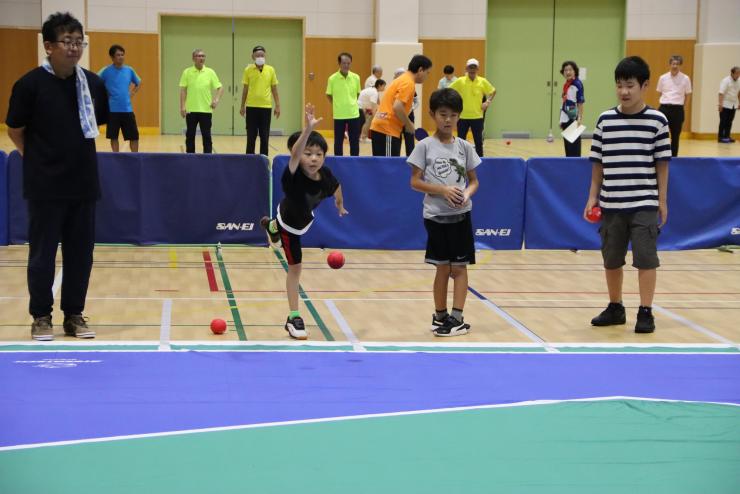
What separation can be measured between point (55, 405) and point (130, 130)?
11016mm

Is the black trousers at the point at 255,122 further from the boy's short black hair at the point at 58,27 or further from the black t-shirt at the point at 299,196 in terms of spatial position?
the boy's short black hair at the point at 58,27

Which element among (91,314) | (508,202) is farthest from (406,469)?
(508,202)

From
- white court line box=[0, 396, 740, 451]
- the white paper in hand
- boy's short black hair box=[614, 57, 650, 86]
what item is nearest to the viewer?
white court line box=[0, 396, 740, 451]

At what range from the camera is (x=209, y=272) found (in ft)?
35.2

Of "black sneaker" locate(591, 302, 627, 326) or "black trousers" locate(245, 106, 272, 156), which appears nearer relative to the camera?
Result: "black sneaker" locate(591, 302, 627, 326)

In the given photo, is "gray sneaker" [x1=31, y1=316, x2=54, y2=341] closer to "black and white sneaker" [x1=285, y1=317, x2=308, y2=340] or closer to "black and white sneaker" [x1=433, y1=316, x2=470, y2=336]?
"black and white sneaker" [x1=285, y1=317, x2=308, y2=340]

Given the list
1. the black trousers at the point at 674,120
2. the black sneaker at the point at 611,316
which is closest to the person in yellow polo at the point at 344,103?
the black trousers at the point at 674,120

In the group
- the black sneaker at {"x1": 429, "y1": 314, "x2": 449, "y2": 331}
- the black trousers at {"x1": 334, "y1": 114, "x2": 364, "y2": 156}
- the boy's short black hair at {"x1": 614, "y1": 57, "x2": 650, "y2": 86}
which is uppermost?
the boy's short black hair at {"x1": 614, "y1": 57, "x2": 650, "y2": 86}

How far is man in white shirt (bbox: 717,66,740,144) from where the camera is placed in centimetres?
2550

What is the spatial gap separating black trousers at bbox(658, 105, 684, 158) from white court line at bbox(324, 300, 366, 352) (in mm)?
11430

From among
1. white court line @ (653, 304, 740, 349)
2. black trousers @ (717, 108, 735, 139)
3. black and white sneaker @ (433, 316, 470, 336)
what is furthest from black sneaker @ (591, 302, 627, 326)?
black trousers @ (717, 108, 735, 139)

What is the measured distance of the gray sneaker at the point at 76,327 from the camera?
7.70 m

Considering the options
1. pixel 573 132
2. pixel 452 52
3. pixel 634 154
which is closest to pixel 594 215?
pixel 634 154

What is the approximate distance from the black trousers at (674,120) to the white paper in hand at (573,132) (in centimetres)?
370
